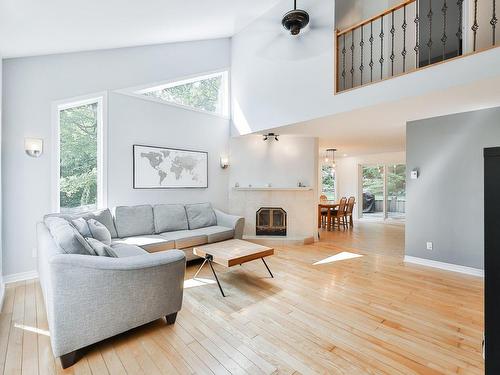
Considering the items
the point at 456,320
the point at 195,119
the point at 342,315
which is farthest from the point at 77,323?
the point at 195,119

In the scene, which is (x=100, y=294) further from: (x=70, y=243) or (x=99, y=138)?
(x=99, y=138)

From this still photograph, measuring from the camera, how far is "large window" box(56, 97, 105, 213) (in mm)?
3834

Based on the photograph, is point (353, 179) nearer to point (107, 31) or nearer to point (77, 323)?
point (107, 31)

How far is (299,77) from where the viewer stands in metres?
4.37

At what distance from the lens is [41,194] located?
359 centimetres

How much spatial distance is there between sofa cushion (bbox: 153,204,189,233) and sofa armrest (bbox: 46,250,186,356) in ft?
6.88

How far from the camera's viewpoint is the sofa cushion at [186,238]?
381 cm

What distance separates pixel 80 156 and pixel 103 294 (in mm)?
2931

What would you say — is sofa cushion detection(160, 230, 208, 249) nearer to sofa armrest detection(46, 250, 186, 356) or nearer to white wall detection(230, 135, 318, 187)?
sofa armrest detection(46, 250, 186, 356)

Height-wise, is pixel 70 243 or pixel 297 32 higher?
pixel 297 32

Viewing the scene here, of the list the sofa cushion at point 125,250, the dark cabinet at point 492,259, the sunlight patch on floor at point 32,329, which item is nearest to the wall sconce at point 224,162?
the sofa cushion at point 125,250

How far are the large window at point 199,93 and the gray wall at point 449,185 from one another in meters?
3.87

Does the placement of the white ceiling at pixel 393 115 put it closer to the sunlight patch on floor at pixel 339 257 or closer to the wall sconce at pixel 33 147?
the sunlight patch on floor at pixel 339 257

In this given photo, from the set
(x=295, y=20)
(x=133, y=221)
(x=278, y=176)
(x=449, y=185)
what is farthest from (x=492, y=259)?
(x=278, y=176)
